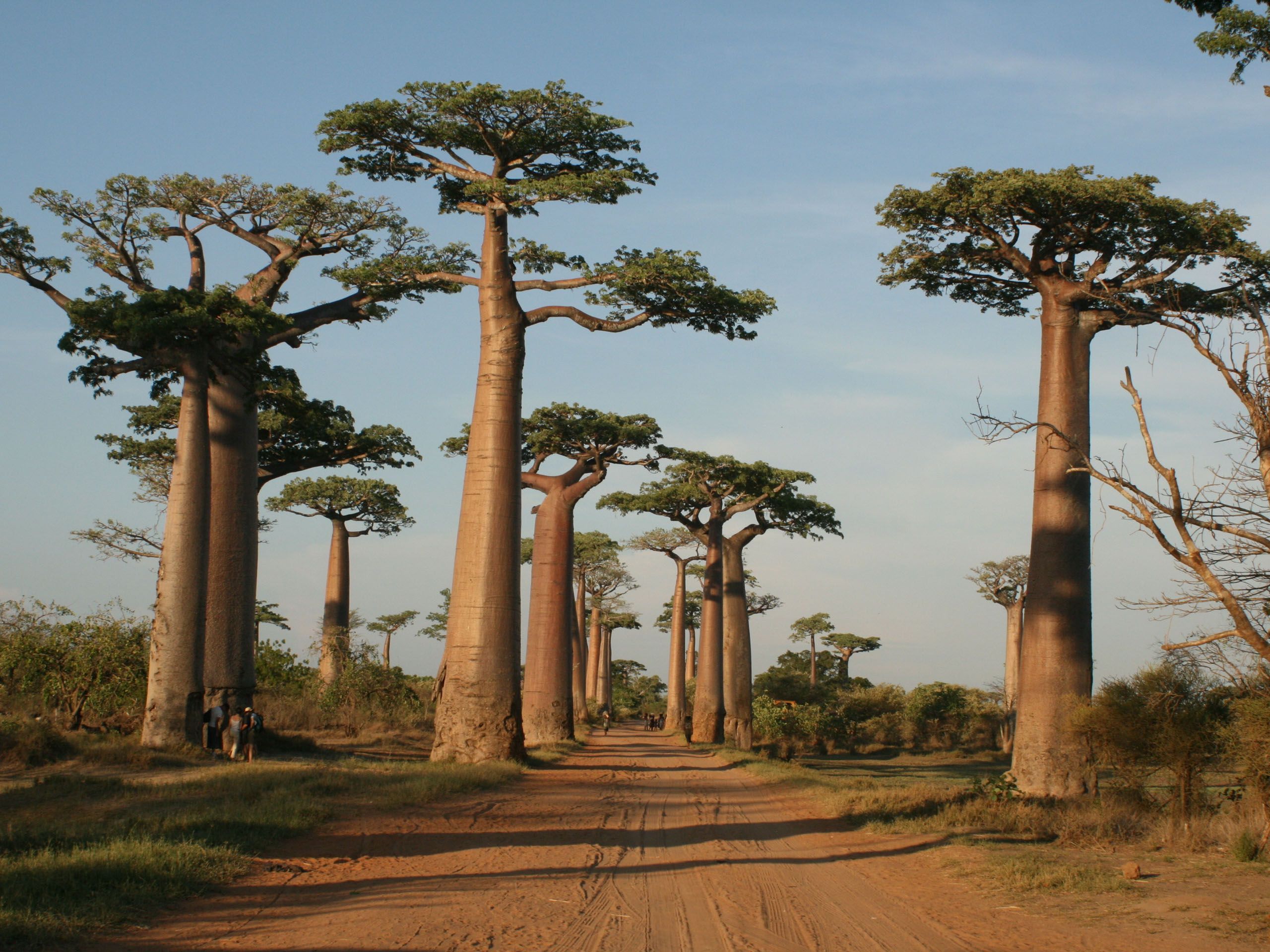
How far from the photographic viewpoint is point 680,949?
4.45 m

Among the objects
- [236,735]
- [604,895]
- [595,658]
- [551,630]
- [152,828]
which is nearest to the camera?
[604,895]

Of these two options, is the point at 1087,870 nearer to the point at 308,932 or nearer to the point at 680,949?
the point at 680,949

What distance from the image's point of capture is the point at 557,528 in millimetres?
19859

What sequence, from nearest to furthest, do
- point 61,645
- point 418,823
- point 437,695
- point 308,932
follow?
point 308,932 < point 418,823 < point 437,695 < point 61,645

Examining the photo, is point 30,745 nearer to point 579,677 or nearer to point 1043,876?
point 1043,876

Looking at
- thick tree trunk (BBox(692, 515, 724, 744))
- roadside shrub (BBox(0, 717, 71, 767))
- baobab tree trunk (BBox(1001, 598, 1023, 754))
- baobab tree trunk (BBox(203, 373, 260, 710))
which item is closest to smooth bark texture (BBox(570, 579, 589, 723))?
thick tree trunk (BBox(692, 515, 724, 744))

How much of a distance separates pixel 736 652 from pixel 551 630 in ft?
20.0

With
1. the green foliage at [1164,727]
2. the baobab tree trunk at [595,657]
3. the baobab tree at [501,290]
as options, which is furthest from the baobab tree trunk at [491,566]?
the baobab tree trunk at [595,657]

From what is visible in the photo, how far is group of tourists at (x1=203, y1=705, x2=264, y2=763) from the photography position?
12.7 meters

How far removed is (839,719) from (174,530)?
868 inches

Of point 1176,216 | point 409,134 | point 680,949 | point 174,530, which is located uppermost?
A: point 409,134

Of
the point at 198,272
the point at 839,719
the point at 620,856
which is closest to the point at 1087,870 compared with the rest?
the point at 620,856

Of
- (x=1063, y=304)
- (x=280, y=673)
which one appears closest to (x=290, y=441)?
(x=280, y=673)

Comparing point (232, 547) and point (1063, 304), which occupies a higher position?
point (1063, 304)
